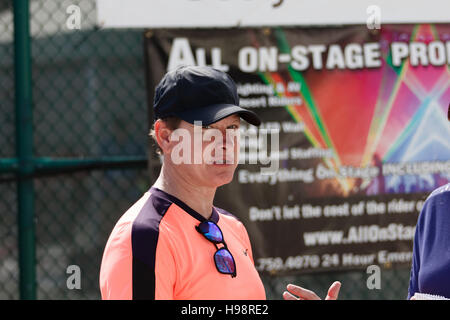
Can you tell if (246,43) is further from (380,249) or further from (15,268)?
(15,268)

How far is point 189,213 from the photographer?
5.68ft

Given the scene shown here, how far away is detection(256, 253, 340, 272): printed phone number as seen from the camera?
3.91 metres

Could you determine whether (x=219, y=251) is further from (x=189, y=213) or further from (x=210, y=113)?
(x=210, y=113)

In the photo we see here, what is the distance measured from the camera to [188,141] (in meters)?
1.73

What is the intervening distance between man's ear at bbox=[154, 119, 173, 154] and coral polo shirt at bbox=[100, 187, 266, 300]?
0.13 m

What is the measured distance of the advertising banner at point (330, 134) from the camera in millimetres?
3893

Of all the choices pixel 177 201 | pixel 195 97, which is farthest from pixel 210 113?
pixel 177 201

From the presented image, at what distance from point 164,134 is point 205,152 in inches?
5.2

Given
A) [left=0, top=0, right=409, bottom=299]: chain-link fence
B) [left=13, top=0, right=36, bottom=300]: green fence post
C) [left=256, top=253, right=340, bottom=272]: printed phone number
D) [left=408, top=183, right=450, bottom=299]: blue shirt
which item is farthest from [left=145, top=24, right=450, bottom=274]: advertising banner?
[left=408, top=183, right=450, bottom=299]: blue shirt

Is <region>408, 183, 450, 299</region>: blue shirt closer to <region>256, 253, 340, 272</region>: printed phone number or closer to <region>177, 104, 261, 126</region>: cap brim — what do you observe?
<region>177, 104, 261, 126</region>: cap brim

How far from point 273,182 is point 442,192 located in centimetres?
178

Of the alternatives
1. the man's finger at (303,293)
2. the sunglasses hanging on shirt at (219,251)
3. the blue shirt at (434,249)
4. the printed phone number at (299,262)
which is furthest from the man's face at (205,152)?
the printed phone number at (299,262)

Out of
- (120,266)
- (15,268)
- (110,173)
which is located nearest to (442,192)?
(120,266)

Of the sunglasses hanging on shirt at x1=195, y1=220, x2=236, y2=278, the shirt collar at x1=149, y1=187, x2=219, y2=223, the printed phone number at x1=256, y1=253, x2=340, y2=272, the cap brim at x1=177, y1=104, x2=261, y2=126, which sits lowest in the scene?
the printed phone number at x1=256, y1=253, x2=340, y2=272
